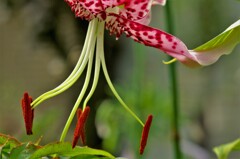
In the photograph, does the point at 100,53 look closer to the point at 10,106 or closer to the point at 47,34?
the point at 47,34

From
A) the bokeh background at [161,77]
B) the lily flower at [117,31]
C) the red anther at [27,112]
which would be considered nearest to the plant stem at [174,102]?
the lily flower at [117,31]

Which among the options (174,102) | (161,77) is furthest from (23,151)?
(161,77)

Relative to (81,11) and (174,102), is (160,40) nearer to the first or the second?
(81,11)

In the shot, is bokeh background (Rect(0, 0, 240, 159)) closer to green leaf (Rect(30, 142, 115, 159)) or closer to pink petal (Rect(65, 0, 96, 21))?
pink petal (Rect(65, 0, 96, 21))

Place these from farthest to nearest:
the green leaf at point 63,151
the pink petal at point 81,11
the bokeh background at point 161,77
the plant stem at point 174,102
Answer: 1. the bokeh background at point 161,77
2. the plant stem at point 174,102
3. the pink petal at point 81,11
4. the green leaf at point 63,151

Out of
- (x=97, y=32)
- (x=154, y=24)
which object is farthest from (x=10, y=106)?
(x=97, y=32)

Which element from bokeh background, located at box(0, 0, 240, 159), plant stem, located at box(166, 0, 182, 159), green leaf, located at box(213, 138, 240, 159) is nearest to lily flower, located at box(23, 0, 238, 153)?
green leaf, located at box(213, 138, 240, 159)

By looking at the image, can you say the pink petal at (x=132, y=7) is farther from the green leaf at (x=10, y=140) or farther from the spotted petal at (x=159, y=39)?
the green leaf at (x=10, y=140)

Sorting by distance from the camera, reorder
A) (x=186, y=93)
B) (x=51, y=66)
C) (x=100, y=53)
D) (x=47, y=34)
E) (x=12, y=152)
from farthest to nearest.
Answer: (x=186, y=93)
(x=51, y=66)
(x=47, y=34)
(x=100, y=53)
(x=12, y=152)
